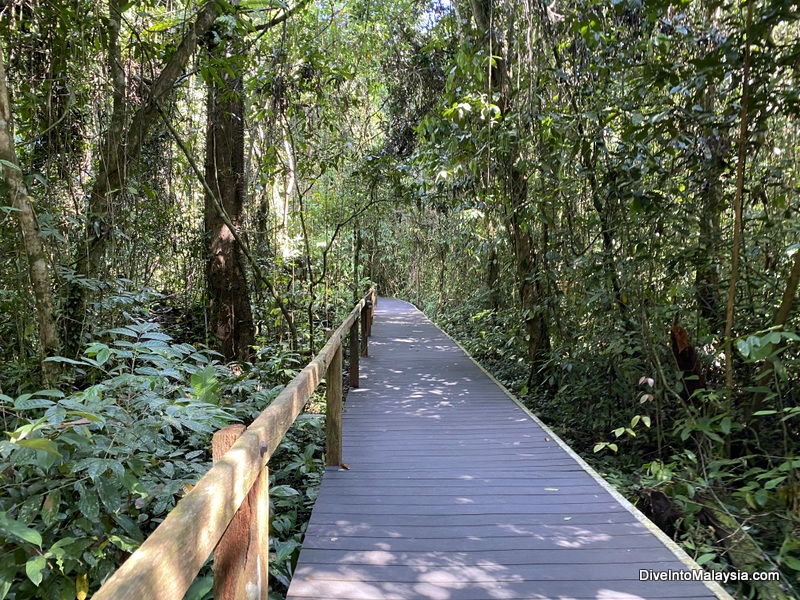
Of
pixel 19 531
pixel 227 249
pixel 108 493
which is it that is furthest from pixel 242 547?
pixel 227 249

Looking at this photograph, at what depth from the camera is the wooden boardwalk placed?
2406mm

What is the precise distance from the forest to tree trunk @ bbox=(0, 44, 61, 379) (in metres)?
0.01

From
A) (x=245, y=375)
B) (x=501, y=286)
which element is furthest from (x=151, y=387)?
(x=501, y=286)

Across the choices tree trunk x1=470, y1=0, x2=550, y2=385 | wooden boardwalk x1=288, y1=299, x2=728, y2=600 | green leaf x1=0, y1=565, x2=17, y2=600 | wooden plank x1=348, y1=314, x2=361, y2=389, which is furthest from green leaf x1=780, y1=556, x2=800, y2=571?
wooden plank x1=348, y1=314, x2=361, y2=389

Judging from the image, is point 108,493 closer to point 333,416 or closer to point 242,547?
point 242,547

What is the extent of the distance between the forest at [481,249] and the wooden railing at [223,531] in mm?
474

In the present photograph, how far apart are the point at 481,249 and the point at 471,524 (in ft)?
20.0

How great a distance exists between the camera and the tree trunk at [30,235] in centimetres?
325

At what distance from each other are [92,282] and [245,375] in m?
2.18

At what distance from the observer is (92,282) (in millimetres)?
4129

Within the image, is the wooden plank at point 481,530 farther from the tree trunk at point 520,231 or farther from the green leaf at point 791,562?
the tree trunk at point 520,231

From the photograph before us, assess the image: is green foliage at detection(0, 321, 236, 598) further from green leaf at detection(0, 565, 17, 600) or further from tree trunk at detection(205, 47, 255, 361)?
tree trunk at detection(205, 47, 255, 361)

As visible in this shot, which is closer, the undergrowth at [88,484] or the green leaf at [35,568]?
the green leaf at [35,568]

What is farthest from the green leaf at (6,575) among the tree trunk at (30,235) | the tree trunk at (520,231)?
the tree trunk at (520,231)
